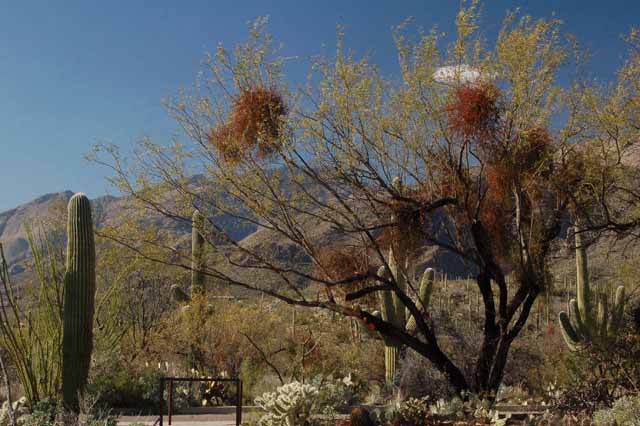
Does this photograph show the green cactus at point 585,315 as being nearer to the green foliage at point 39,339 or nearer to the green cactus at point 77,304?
the green cactus at point 77,304

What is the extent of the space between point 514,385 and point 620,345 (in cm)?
614

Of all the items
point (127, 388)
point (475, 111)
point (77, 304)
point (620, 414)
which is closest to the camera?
point (620, 414)

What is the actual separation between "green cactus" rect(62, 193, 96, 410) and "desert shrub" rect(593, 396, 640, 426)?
27.7ft

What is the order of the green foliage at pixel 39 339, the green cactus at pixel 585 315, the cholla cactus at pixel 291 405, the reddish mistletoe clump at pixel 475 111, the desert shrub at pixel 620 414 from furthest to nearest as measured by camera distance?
the green cactus at pixel 585 315 < the green foliage at pixel 39 339 < the reddish mistletoe clump at pixel 475 111 < the cholla cactus at pixel 291 405 < the desert shrub at pixel 620 414

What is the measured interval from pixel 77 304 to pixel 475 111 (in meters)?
7.77

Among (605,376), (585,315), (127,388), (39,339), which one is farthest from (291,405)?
(585,315)

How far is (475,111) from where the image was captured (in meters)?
8.94

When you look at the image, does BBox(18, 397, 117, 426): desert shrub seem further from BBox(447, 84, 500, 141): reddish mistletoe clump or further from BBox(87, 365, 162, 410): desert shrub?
BBox(447, 84, 500, 141): reddish mistletoe clump

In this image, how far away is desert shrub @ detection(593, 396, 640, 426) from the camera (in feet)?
25.1

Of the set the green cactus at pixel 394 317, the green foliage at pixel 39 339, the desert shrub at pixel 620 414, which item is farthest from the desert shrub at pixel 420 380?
the green foliage at pixel 39 339

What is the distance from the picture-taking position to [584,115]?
9.75m

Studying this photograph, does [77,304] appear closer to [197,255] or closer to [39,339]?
[39,339]

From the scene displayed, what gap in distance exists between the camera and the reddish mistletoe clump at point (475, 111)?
8.92 metres

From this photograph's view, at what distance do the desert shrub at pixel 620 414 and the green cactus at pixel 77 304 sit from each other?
333 inches
